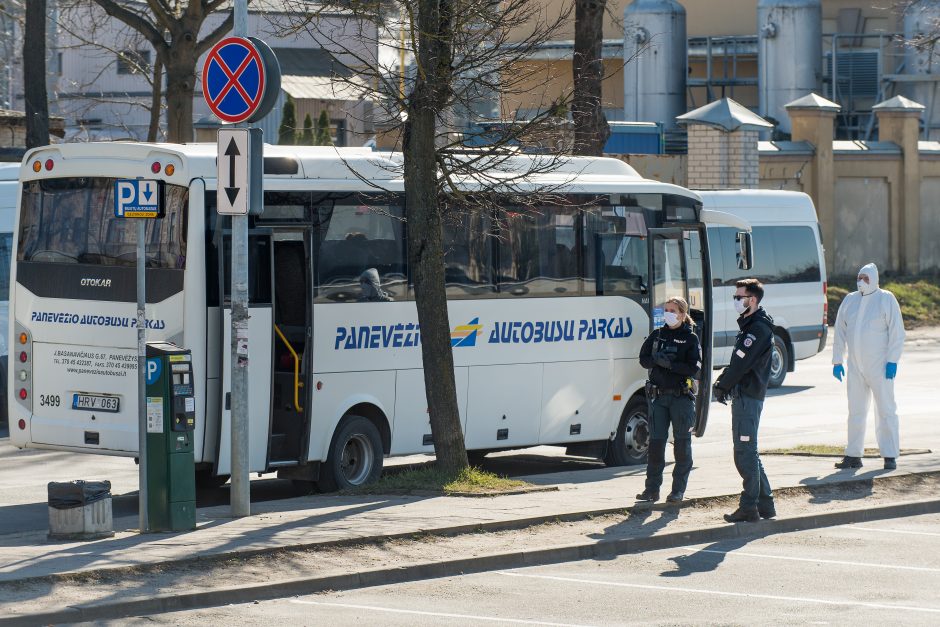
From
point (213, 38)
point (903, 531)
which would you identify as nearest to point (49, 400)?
point (903, 531)

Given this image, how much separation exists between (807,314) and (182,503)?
16.9 meters

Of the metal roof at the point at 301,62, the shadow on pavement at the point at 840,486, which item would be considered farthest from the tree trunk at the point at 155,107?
the metal roof at the point at 301,62

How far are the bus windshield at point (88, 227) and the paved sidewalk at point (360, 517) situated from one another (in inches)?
91.7

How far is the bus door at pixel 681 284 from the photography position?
1708cm

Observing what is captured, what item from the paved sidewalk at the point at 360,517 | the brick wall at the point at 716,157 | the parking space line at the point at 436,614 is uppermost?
the brick wall at the point at 716,157

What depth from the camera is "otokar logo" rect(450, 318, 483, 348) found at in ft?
50.4

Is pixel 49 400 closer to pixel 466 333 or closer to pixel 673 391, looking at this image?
pixel 466 333

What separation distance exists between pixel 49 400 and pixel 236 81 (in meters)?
3.75

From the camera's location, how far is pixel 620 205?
664 inches

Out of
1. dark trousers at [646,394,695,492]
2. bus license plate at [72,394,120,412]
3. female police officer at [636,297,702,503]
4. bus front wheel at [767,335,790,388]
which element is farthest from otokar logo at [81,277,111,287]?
bus front wheel at [767,335,790,388]

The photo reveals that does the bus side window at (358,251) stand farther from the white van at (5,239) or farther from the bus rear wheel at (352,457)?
the white van at (5,239)

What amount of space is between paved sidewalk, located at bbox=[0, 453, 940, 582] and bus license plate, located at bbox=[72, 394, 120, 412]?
4.72 feet

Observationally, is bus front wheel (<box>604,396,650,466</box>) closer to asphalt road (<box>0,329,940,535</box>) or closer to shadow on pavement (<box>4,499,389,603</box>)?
asphalt road (<box>0,329,940,535</box>)

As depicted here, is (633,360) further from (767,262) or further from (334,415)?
(767,262)
